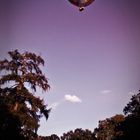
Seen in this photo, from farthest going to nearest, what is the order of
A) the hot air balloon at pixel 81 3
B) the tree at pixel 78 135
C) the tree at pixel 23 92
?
the tree at pixel 78 135, the tree at pixel 23 92, the hot air balloon at pixel 81 3

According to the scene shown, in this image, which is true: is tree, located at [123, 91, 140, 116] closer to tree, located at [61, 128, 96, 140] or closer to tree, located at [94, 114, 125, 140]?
tree, located at [94, 114, 125, 140]

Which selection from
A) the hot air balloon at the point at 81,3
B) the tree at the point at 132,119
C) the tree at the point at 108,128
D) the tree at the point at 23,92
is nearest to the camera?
the hot air balloon at the point at 81,3

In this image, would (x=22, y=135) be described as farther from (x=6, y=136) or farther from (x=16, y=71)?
(x=16, y=71)

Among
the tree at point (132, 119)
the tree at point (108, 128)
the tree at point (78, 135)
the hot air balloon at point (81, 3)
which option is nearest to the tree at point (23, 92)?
the hot air balloon at point (81, 3)

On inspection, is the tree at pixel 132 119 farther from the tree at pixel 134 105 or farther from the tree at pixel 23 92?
the tree at pixel 23 92

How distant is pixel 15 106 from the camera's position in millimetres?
22375

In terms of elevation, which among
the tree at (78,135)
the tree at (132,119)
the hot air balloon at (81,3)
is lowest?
the hot air balloon at (81,3)

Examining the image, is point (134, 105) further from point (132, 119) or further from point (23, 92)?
point (23, 92)

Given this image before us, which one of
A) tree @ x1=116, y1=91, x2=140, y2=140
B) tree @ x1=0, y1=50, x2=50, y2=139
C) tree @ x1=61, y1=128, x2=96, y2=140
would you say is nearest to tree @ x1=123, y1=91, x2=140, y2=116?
tree @ x1=116, y1=91, x2=140, y2=140

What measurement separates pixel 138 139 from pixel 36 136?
2484 centimetres

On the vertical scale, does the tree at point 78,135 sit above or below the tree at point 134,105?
above

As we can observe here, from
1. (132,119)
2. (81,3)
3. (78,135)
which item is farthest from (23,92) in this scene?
(78,135)

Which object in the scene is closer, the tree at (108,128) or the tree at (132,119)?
the tree at (132,119)

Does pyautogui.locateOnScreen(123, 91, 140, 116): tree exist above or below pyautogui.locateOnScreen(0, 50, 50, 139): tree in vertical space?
above
